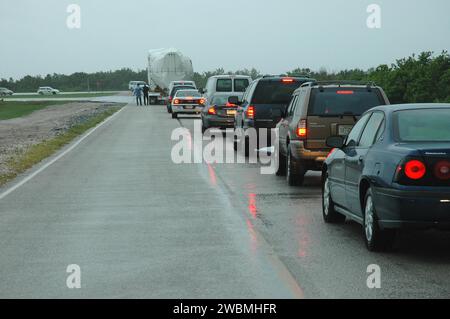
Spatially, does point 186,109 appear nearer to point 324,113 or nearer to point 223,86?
point 223,86

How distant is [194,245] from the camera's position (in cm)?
1063

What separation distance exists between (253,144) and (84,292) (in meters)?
16.1

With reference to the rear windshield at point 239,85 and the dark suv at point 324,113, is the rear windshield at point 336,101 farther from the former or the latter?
the rear windshield at point 239,85

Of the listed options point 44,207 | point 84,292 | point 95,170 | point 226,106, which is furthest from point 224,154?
point 84,292

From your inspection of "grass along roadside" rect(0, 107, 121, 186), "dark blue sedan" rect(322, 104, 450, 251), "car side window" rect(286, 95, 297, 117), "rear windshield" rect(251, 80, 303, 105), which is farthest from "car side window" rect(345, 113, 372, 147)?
"rear windshield" rect(251, 80, 303, 105)

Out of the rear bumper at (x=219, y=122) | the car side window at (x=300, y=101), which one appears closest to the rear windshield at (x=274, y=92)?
the car side window at (x=300, y=101)

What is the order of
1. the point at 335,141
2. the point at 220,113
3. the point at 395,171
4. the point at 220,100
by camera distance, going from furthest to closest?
the point at 220,100 < the point at 220,113 < the point at 335,141 < the point at 395,171

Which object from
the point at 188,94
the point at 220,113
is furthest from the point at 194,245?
the point at 188,94

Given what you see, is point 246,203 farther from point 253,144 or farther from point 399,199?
point 253,144

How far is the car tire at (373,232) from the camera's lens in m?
10.0

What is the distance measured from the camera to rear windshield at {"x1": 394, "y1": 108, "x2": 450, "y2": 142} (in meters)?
10.1

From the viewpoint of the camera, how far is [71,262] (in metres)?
9.60

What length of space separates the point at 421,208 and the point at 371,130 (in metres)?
1.93

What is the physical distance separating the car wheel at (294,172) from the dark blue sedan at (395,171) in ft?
16.2
